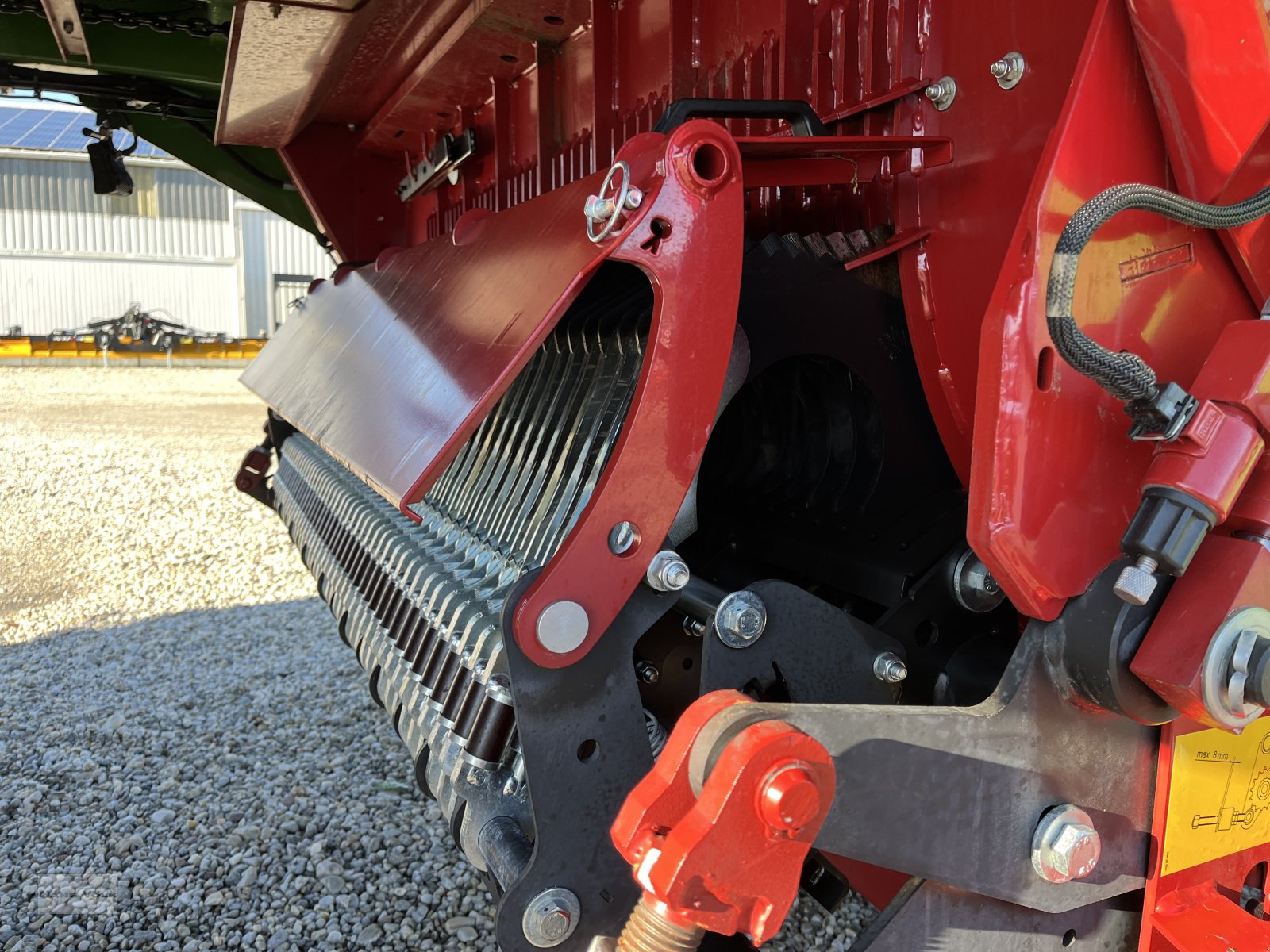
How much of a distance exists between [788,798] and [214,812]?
2.17 m

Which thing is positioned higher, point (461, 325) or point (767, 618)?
point (461, 325)

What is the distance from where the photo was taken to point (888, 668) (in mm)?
1409

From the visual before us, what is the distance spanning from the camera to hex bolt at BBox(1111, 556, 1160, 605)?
3.36ft

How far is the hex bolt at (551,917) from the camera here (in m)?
1.17

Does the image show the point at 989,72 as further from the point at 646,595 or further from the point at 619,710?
the point at 619,710

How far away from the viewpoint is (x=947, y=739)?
1.14 m

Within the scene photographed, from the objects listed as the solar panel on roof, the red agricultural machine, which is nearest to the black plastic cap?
the red agricultural machine

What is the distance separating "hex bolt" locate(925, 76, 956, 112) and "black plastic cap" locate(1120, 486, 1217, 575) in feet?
2.22

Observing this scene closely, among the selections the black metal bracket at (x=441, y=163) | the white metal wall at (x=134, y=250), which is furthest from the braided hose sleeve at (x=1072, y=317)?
the white metal wall at (x=134, y=250)

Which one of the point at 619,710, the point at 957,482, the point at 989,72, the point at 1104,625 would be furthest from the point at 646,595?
the point at 989,72

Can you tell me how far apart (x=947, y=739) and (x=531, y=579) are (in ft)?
1.70

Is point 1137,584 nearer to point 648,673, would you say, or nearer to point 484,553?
point 648,673

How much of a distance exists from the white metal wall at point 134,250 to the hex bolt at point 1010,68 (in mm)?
26320

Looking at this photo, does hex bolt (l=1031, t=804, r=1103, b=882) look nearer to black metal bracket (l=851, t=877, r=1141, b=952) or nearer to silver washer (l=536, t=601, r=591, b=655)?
black metal bracket (l=851, t=877, r=1141, b=952)
